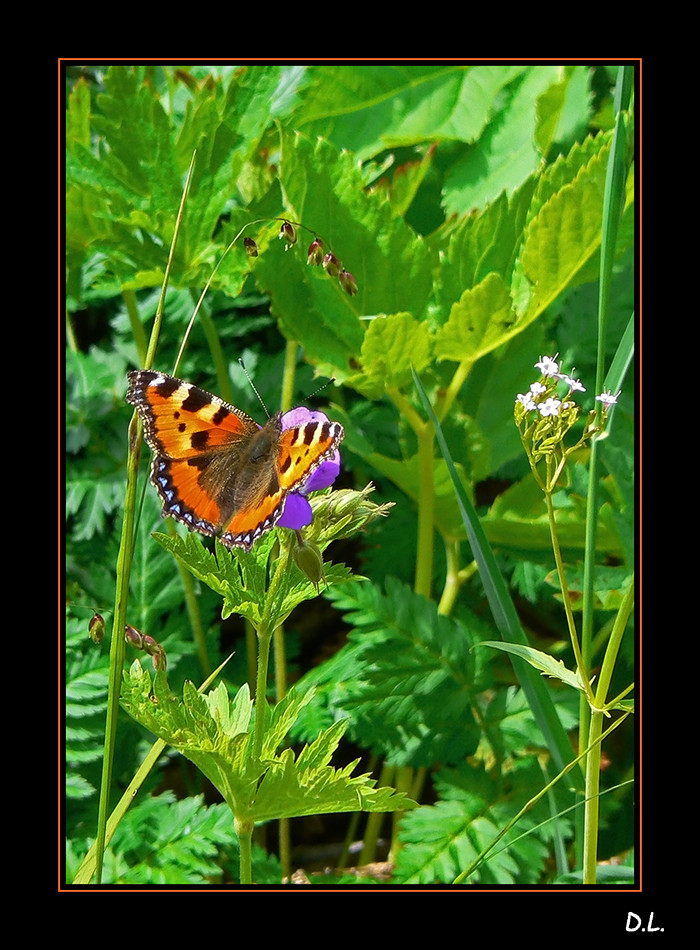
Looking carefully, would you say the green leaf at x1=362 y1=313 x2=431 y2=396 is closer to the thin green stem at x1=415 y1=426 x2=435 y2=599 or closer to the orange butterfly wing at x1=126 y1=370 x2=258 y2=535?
the thin green stem at x1=415 y1=426 x2=435 y2=599

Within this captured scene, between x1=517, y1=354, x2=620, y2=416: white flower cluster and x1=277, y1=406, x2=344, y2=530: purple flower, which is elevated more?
x1=517, y1=354, x2=620, y2=416: white flower cluster

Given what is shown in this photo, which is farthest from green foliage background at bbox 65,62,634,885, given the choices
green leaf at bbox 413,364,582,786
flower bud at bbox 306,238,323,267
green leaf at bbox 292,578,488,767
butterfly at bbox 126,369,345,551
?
butterfly at bbox 126,369,345,551

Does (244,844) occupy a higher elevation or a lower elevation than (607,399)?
lower

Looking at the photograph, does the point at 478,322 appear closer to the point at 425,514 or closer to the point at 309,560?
the point at 425,514

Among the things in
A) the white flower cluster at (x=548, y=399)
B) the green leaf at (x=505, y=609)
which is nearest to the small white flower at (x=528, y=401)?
the white flower cluster at (x=548, y=399)

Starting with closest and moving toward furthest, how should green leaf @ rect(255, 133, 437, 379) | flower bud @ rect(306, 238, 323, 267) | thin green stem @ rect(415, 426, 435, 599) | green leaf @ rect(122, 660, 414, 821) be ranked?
green leaf @ rect(122, 660, 414, 821), flower bud @ rect(306, 238, 323, 267), green leaf @ rect(255, 133, 437, 379), thin green stem @ rect(415, 426, 435, 599)

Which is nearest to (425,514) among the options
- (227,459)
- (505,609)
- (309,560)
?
(505,609)
